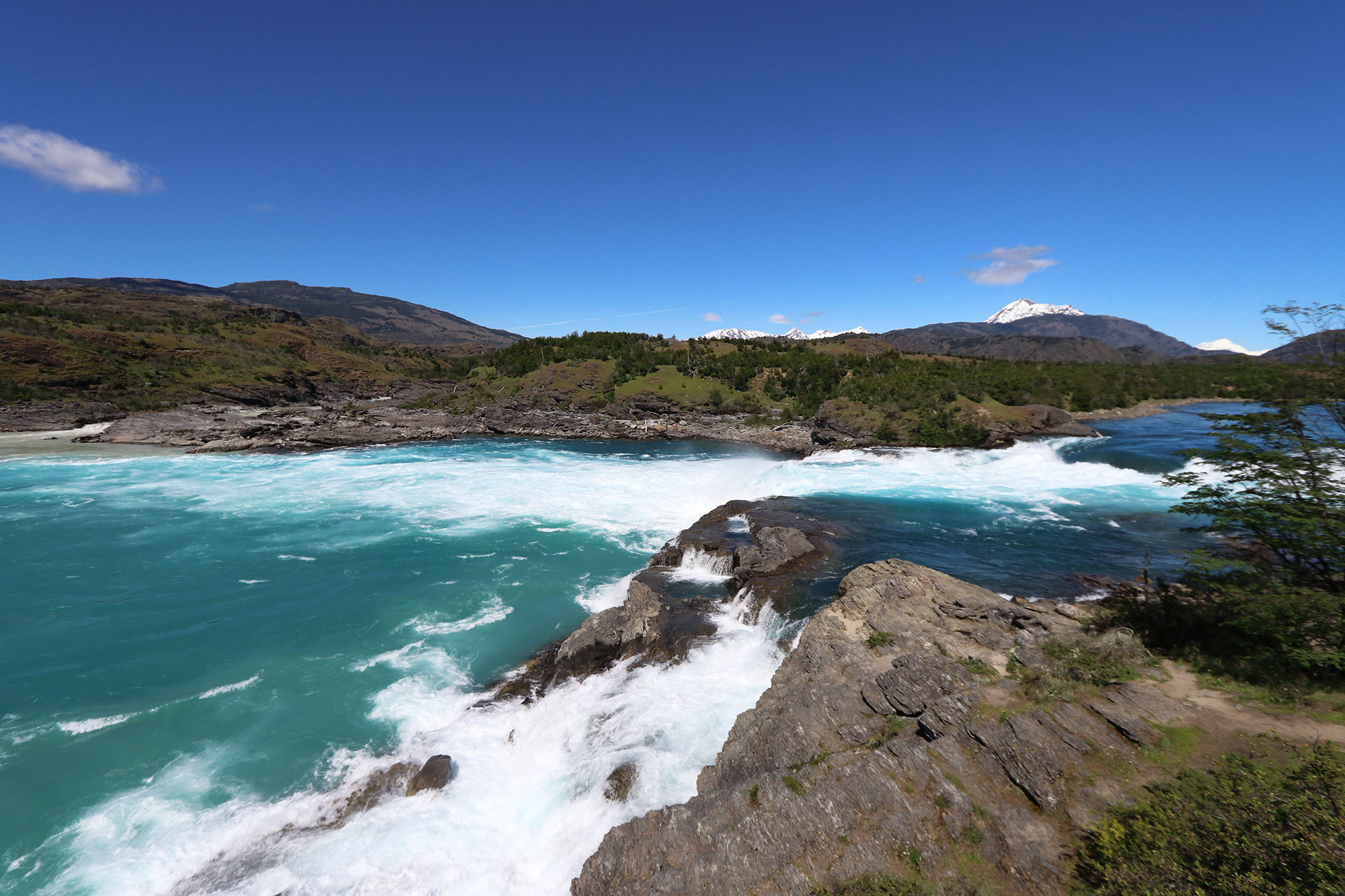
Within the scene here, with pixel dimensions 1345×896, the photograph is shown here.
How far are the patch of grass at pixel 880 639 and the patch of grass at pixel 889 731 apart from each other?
81.7 inches

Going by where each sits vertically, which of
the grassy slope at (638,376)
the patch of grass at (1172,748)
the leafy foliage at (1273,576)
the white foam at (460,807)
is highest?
the grassy slope at (638,376)

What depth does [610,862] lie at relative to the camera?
6.50 m

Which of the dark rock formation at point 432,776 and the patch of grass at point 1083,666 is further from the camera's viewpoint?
the dark rock formation at point 432,776

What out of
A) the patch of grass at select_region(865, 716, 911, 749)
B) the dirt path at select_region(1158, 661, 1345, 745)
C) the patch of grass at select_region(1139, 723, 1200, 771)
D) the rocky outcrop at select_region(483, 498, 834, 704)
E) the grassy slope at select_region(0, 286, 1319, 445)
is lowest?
the rocky outcrop at select_region(483, 498, 834, 704)

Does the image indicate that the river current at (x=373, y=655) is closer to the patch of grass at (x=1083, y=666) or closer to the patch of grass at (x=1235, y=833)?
the patch of grass at (x=1083, y=666)

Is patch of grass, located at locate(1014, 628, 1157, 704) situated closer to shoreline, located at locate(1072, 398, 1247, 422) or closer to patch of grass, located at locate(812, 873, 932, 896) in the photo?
patch of grass, located at locate(812, 873, 932, 896)

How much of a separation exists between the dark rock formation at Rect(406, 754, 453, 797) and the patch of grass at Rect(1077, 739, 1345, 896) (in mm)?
9833

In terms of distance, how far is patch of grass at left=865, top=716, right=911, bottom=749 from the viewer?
734 cm

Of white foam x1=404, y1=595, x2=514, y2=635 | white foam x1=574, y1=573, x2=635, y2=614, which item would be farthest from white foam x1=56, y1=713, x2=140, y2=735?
white foam x1=574, y1=573, x2=635, y2=614

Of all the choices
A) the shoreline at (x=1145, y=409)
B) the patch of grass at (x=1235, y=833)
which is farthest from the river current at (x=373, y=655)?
the shoreline at (x=1145, y=409)

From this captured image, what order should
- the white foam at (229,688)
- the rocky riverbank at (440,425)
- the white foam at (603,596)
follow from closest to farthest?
the white foam at (229,688) < the white foam at (603,596) < the rocky riverbank at (440,425)

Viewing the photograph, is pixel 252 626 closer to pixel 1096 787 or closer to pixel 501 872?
pixel 501 872

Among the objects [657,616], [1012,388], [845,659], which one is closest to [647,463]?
[657,616]

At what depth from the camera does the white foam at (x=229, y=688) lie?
1214cm
